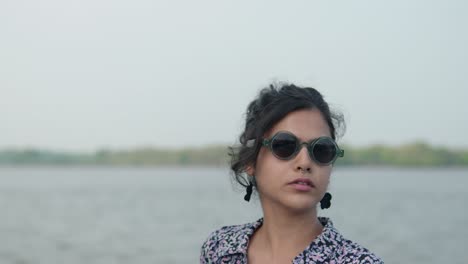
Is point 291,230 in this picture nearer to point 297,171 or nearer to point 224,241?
point 297,171

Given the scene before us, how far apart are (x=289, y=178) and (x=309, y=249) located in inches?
10.9

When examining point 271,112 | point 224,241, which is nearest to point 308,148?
point 271,112

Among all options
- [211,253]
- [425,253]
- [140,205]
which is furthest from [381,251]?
[140,205]

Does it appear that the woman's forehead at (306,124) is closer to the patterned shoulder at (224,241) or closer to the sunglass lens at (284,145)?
the sunglass lens at (284,145)

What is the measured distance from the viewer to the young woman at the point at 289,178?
282cm

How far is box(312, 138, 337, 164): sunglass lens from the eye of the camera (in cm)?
284

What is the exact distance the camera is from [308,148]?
2.86m

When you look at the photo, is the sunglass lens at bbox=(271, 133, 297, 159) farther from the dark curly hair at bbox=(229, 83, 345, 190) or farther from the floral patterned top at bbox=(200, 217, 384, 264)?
the floral patterned top at bbox=(200, 217, 384, 264)

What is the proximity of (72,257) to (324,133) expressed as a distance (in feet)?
52.7

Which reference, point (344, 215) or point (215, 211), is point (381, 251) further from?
point (215, 211)

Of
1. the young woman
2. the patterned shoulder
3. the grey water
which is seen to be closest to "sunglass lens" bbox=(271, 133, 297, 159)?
the young woman

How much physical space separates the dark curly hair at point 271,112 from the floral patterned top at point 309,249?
0.28m

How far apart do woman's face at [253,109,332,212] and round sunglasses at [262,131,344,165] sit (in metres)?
0.02

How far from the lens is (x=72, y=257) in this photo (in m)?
18.1
